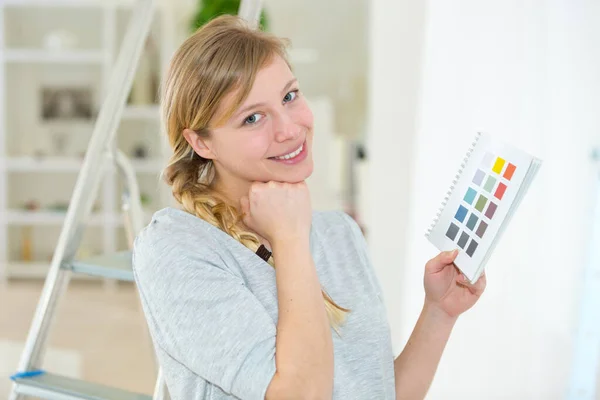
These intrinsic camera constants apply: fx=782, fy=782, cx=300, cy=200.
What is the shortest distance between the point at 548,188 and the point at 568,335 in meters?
0.42

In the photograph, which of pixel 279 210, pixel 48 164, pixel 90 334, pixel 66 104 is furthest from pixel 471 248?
pixel 66 104

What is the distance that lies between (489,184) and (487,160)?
0.15 feet

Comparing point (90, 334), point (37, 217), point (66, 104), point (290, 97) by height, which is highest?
point (290, 97)

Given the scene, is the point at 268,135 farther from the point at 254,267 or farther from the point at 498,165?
the point at 498,165

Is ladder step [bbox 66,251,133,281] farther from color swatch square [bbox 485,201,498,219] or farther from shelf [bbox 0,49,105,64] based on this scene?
shelf [bbox 0,49,105,64]

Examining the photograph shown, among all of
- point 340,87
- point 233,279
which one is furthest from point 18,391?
point 340,87

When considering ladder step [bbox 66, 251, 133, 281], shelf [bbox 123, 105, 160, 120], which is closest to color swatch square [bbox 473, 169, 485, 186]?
ladder step [bbox 66, 251, 133, 281]

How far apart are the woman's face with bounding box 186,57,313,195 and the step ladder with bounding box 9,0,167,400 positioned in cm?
48

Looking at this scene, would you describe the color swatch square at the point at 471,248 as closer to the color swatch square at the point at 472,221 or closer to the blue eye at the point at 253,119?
the color swatch square at the point at 472,221

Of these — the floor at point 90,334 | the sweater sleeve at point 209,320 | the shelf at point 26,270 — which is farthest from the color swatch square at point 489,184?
the shelf at point 26,270

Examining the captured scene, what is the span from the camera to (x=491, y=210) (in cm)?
109

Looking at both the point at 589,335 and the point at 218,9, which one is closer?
the point at 589,335

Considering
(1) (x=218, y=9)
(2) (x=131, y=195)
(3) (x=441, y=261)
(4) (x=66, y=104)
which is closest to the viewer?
(3) (x=441, y=261)

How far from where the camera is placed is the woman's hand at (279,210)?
1104 mm
